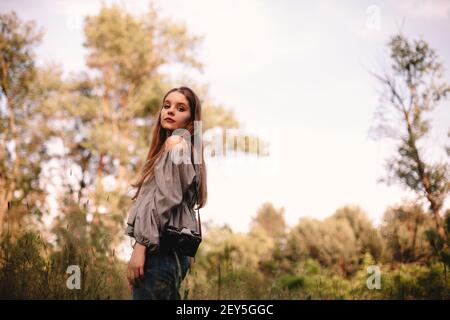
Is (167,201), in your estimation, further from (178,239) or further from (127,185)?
(127,185)

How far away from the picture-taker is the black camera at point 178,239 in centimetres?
160

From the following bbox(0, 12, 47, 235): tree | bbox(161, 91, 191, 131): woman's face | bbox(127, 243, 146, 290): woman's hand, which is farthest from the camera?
bbox(0, 12, 47, 235): tree

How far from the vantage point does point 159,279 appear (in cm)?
156

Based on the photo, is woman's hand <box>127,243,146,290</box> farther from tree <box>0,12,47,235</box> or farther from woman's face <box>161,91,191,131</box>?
tree <box>0,12,47,235</box>

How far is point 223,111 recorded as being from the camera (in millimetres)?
12719

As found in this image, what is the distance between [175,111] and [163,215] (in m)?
0.66

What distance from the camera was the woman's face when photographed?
1.96m

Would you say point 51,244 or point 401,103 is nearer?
point 51,244

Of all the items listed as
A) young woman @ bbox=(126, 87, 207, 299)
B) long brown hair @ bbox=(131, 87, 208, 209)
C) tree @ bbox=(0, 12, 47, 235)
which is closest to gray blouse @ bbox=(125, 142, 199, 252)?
young woman @ bbox=(126, 87, 207, 299)

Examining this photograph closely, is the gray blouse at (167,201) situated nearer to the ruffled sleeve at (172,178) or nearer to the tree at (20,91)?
the ruffled sleeve at (172,178)
